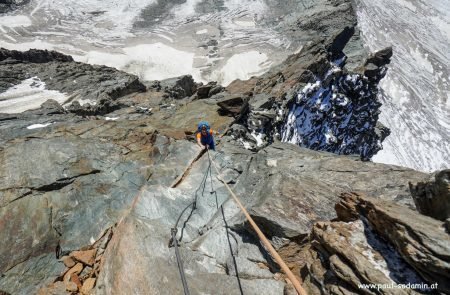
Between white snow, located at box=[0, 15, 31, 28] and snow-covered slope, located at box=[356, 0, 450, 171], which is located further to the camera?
white snow, located at box=[0, 15, 31, 28]

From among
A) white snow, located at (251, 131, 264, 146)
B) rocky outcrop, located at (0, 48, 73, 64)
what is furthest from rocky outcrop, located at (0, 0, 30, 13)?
white snow, located at (251, 131, 264, 146)

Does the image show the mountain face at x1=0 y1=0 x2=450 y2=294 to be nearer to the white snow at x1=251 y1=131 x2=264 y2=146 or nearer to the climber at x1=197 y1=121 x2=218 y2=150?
the white snow at x1=251 y1=131 x2=264 y2=146

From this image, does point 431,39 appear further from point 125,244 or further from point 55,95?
point 125,244

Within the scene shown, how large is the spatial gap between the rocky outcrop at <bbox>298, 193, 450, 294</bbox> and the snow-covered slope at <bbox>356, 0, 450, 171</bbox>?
45.8m

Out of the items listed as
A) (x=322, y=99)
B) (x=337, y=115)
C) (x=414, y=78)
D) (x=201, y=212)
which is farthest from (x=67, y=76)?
(x=414, y=78)

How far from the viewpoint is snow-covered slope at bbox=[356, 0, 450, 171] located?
170 feet

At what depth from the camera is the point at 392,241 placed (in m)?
4.64

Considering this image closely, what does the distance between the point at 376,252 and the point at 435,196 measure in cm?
124

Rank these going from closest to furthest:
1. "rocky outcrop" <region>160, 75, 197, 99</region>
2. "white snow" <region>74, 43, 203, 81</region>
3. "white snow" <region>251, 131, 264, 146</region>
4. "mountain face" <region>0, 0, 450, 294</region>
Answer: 1. "mountain face" <region>0, 0, 450, 294</region>
2. "white snow" <region>251, 131, 264, 146</region>
3. "rocky outcrop" <region>160, 75, 197, 99</region>
4. "white snow" <region>74, 43, 203, 81</region>

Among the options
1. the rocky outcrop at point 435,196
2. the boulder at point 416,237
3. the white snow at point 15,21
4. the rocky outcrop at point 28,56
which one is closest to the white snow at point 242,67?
the rocky outcrop at point 28,56

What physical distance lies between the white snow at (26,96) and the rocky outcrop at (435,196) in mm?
30244

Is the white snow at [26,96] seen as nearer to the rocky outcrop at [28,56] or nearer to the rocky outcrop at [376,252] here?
the rocky outcrop at [28,56]

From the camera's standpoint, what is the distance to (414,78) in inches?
2522

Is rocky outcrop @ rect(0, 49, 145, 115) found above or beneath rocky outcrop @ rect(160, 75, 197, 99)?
above
